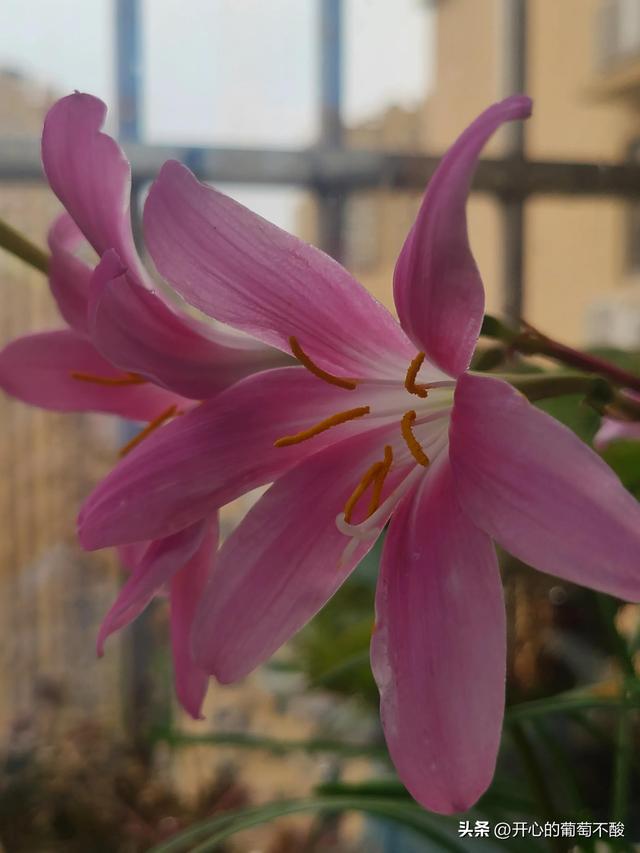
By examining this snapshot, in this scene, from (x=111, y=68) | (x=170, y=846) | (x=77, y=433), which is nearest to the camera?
(x=170, y=846)

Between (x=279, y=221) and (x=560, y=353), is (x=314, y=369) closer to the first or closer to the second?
(x=560, y=353)

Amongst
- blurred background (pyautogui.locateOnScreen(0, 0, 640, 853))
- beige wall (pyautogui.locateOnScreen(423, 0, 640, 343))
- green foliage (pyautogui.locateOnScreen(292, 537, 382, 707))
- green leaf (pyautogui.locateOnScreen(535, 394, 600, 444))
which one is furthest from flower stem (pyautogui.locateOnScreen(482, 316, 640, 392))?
beige wall (pyautogui.locateOnScreen(423, 0, 640, 343))

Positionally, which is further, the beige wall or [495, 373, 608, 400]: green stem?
the beige wall

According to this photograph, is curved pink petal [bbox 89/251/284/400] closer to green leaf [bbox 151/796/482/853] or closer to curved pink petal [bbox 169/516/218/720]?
curved pink petal [bbox 169/516/218/720]

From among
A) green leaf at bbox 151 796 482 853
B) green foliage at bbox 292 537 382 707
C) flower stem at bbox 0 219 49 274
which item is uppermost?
flower stem at bbox 0 219 49 274

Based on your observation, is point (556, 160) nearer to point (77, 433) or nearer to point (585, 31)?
point (585, 31)

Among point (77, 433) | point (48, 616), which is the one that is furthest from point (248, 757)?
point (77, 433)

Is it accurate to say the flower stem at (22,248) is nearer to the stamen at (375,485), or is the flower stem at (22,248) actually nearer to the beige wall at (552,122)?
the stamen at (375,485)
